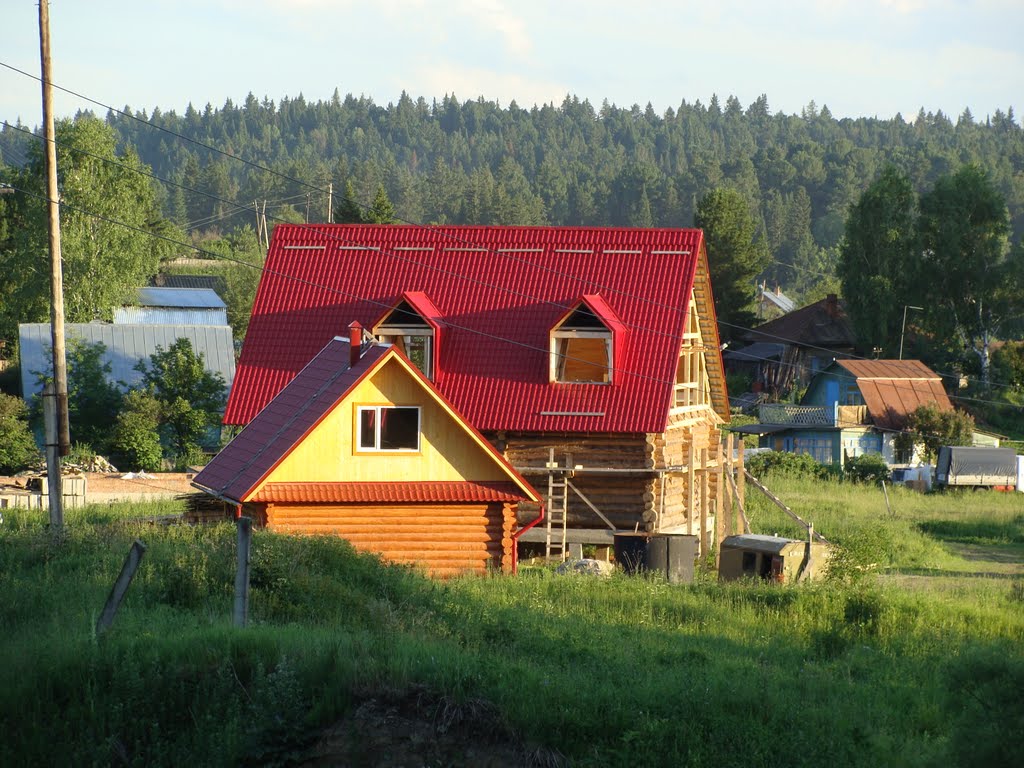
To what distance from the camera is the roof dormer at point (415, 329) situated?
29.4 metres

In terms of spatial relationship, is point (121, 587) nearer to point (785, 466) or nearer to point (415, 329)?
point (415, 329)

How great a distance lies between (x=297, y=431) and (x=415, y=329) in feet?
22.0

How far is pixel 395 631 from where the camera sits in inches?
605

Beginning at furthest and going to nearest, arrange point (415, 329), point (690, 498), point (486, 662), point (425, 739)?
point (415, 329), point (690, 498), point (486, 662), point (425, 739)

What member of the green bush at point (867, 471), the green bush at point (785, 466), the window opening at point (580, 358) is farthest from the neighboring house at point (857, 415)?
the window opening at point (580, 358)

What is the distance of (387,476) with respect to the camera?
23594mm

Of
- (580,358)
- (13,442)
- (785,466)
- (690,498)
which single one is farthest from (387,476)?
(785,466)

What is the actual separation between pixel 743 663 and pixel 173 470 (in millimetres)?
30970

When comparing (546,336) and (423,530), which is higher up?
(546,336)

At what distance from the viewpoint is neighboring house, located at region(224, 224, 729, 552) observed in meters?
28.6

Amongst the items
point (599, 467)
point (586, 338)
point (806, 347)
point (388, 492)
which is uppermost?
point (806, 347)

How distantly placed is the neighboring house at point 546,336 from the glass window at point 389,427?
477 centimetres

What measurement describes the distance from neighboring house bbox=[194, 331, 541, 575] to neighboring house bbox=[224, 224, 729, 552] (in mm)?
4412

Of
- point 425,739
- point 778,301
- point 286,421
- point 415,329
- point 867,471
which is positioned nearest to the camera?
point 425,739
